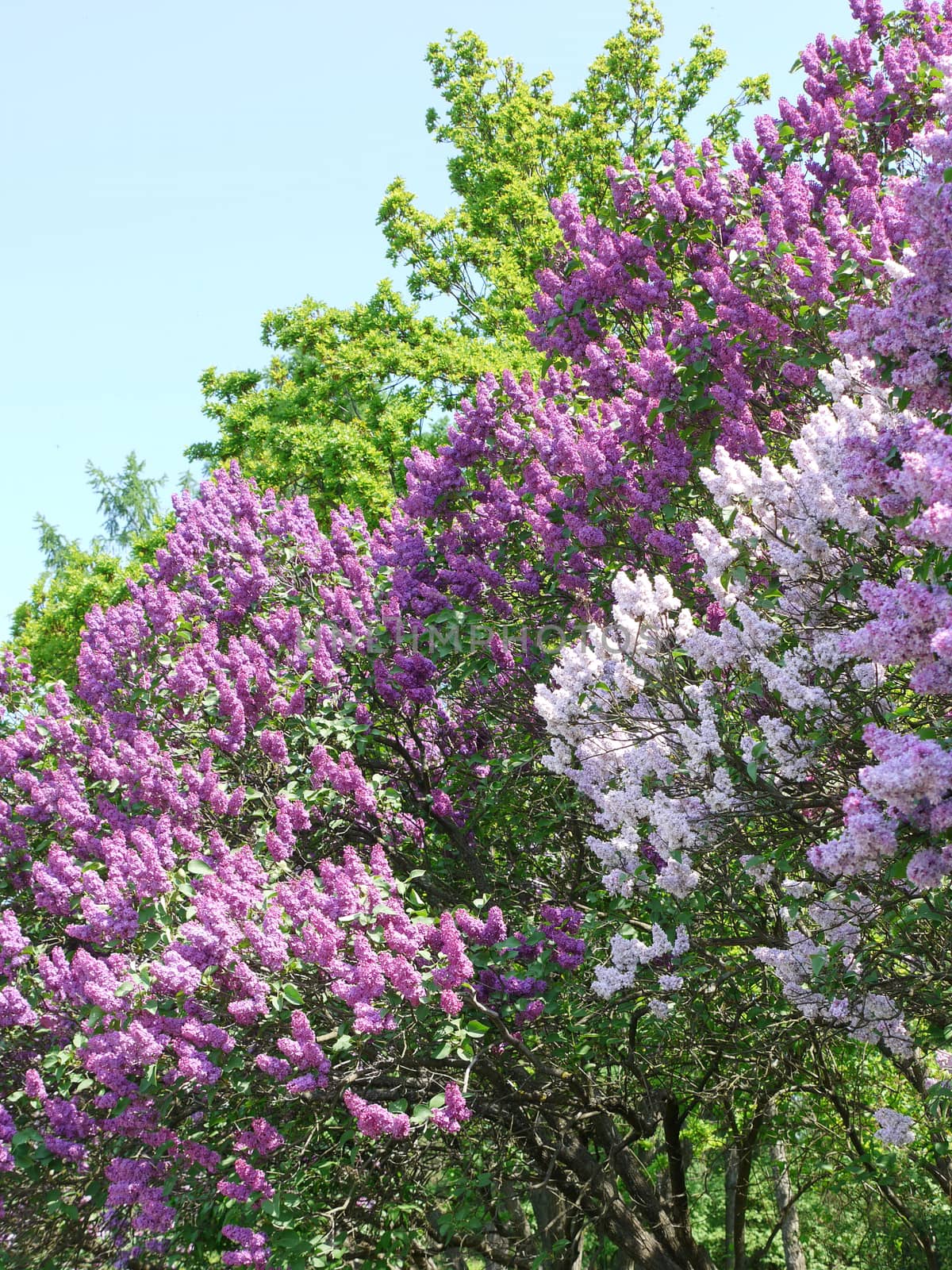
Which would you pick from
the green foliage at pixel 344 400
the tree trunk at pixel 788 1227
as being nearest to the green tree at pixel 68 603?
the green foliage at pixel 344 400

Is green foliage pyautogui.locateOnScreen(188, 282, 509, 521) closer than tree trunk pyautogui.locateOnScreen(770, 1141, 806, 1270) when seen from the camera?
No

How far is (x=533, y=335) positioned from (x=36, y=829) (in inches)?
187

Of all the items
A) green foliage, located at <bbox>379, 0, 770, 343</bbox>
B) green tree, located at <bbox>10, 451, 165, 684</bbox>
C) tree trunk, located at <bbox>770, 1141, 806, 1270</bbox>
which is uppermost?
green foliage, located at <bbox>379, 0, 770, 343</bbox>

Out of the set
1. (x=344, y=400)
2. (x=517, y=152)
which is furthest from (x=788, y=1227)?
(x=517, y=152)

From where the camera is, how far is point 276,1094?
5105 mm

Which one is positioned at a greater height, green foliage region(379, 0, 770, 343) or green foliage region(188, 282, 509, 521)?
green foliage region(379, 0, 770, 343)

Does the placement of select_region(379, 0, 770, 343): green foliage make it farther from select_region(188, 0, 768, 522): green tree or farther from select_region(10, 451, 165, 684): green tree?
select_region(10, 451, 165, 684): green tree

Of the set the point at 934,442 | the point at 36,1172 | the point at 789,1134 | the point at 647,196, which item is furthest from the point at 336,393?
the point at 934,442

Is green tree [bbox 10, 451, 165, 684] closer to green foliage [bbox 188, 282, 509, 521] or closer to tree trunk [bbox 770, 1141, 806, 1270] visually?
green foliage [bbox 188, 282, 509, 521]

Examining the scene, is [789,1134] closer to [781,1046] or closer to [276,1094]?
[781,1046]

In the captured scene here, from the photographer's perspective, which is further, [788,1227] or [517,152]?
[517,152]

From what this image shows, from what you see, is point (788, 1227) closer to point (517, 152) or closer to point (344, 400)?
point (344, 400)

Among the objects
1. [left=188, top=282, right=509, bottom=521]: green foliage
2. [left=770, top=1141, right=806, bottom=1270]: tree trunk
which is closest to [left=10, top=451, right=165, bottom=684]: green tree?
[left=188, top=282, right=509, bottom=521]: green foliage

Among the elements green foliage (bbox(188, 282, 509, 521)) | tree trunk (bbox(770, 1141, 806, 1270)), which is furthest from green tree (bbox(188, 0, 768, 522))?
tree trunk (bbox(770, 1141, 806, 1270))
